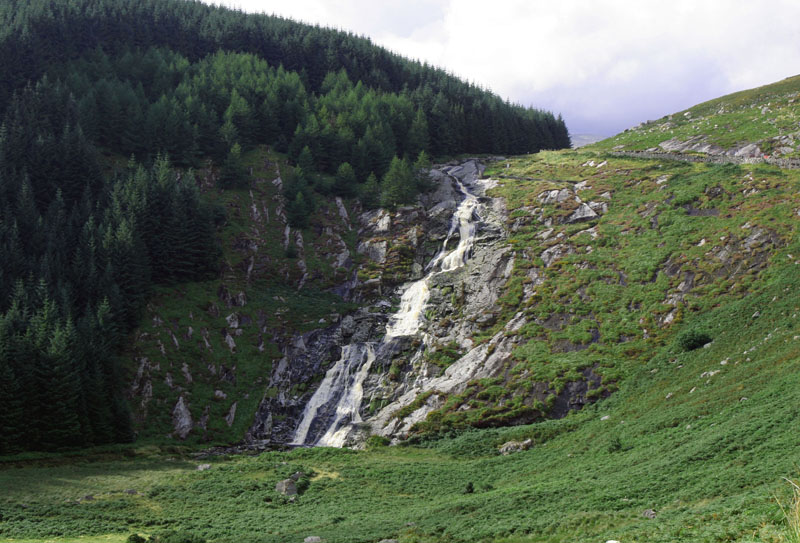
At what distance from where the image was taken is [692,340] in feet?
179

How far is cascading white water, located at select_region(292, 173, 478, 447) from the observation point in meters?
64.8

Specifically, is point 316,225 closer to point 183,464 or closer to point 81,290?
point 81,290

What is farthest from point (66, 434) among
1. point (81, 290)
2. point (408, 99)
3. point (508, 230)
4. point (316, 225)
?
point (408, 99)

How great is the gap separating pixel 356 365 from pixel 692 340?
39479 mm

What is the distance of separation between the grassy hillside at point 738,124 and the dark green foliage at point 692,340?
64088 mm

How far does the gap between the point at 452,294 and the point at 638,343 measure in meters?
27.5


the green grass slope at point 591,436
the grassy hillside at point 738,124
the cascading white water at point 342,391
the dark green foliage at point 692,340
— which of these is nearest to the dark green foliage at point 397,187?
the green grass slope at point 591,436

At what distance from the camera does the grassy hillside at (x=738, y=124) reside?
109 m

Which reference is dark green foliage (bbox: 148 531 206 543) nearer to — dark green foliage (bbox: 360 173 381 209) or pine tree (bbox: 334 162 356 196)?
dark green foliage (bbox: 360 173 381 209)

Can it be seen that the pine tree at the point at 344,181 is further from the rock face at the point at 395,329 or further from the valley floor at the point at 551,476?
the valley floor at the point at 551,476

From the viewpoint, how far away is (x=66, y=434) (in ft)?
184

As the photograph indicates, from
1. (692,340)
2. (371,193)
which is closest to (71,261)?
(371,193)

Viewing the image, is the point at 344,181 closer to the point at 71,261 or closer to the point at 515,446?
the point at 71,261

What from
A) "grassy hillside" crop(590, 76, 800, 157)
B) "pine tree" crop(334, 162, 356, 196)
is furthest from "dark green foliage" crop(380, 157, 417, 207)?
"grassy hillside" crop(590, 76, 800, 157)
